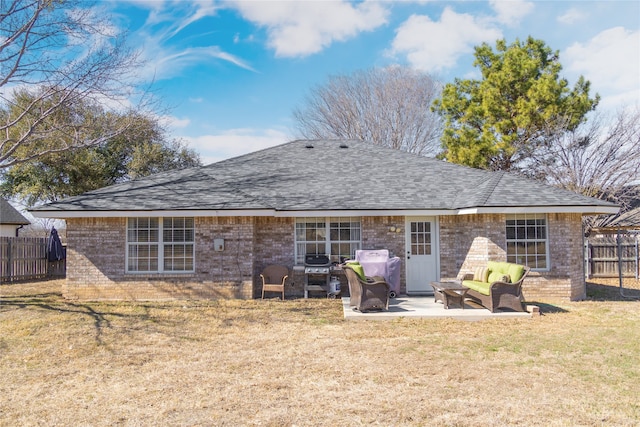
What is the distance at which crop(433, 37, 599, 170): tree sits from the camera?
23188mm

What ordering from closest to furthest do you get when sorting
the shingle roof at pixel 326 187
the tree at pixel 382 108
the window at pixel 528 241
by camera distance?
the window at pixel 528 241 < the shingle roof at pixel 326 187 < the tree at pixel 382 108

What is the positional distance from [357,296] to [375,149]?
876cm

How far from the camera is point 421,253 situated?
13.1 metres

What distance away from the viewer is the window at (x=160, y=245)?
1244cm

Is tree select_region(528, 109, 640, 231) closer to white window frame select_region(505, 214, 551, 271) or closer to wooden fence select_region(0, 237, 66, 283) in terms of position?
white window frame select_region(505, 214, 551, 271)

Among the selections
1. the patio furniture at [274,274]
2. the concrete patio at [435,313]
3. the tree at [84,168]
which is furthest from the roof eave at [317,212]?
the tree at [84,168]

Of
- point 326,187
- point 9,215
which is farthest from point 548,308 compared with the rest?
point 9,215

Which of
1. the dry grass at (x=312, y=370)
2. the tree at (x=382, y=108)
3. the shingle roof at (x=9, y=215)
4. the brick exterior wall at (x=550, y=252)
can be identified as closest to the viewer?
the dry grass at (x=312, y=370)

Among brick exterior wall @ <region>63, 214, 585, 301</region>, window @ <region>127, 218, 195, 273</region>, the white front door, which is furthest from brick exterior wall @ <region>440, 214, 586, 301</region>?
window @ <region>127, 218, 195, 273</region>

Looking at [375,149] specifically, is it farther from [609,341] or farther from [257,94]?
[609,341]

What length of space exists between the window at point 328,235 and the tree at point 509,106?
47.0 ft

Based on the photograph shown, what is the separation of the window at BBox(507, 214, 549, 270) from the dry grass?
2098mm

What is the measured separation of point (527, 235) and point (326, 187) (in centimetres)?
606

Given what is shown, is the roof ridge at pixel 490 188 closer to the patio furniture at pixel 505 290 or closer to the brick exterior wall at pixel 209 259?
the brick exterior wall at pixel 209 259
